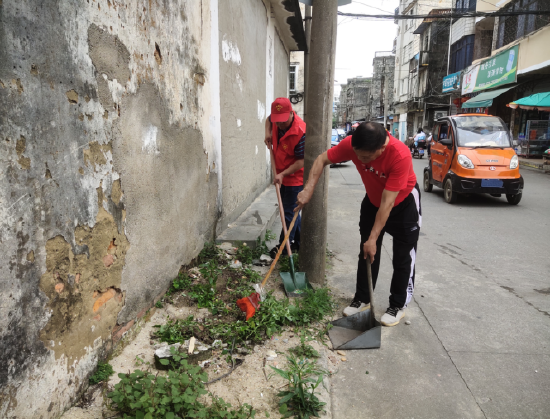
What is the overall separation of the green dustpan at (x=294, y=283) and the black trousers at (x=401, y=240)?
0.51 m

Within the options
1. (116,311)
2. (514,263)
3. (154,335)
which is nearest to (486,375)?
(154,335)

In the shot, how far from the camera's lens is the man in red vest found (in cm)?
409

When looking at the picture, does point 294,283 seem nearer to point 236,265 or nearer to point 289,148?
point 236,265

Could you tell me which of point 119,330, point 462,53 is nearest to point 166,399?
point 119,330

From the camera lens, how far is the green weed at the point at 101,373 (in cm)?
216

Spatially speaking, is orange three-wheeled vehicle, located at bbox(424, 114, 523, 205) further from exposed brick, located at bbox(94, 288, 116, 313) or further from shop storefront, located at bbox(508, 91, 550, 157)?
shop storefront, located at bbox(508, 91, 550, 157)

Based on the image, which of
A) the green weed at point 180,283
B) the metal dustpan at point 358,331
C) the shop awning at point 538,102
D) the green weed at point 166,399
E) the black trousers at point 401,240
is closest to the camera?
the green weed at point 166,399

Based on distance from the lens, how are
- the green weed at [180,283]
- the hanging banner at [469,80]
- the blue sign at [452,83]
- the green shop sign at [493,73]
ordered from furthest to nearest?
1. the blue sign at [452,83]
2. the hanging banner at [469,80]
3. the green shop sign at [493,73]
4. the green weed at [180,283]

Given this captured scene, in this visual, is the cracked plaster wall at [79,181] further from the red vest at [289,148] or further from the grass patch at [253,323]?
the red vest at [289,148]

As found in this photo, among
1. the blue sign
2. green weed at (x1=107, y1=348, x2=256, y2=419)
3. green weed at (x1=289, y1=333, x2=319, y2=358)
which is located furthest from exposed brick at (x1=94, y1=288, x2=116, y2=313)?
the blue sign

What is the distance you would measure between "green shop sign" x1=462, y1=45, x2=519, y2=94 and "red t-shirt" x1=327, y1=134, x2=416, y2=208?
677 inches

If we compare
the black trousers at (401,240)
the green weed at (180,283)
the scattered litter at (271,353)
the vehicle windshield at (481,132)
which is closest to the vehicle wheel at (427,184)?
the vehicle windshield at (481,132)

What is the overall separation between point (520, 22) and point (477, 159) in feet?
41.5

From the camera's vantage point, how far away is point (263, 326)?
2.90m
